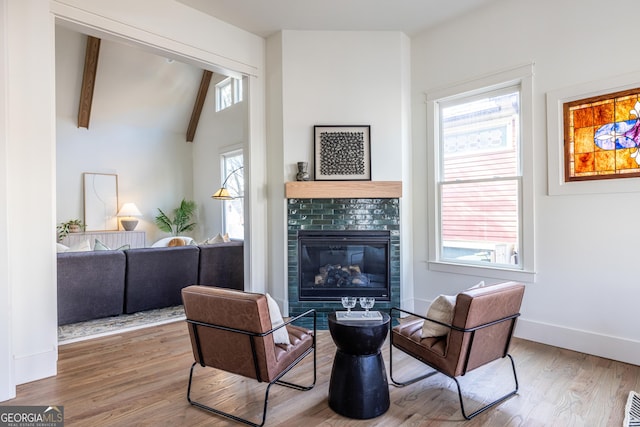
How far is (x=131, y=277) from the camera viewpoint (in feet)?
14.1

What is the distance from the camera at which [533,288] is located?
3506 millimetres

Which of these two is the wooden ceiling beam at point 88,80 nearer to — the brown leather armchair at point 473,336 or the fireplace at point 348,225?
the fireplace at point 348,225

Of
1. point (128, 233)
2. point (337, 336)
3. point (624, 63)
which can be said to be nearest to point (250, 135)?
point (337, 336)

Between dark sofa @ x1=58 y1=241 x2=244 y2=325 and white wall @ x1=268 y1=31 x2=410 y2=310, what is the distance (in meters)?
1.76

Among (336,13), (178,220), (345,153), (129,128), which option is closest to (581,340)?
(345,153)

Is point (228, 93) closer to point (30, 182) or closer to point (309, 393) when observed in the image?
point (30, 182)

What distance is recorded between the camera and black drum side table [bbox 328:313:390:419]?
7.22ft

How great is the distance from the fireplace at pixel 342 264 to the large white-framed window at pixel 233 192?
3.42 m

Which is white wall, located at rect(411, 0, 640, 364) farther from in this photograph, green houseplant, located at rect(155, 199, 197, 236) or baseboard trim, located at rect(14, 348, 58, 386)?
green houseplant, located at rect(155, 199, 197, 236)

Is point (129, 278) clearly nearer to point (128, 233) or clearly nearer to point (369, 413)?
point (369, 413)

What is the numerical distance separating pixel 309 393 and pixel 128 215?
6714 millimetres

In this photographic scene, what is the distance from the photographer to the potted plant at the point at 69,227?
6.95 meters

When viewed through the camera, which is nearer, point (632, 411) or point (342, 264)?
point (632, 411)

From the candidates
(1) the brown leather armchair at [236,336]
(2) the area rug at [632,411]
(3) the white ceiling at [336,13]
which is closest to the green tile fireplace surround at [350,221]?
(1) the brown leather armchair at [236,336]
